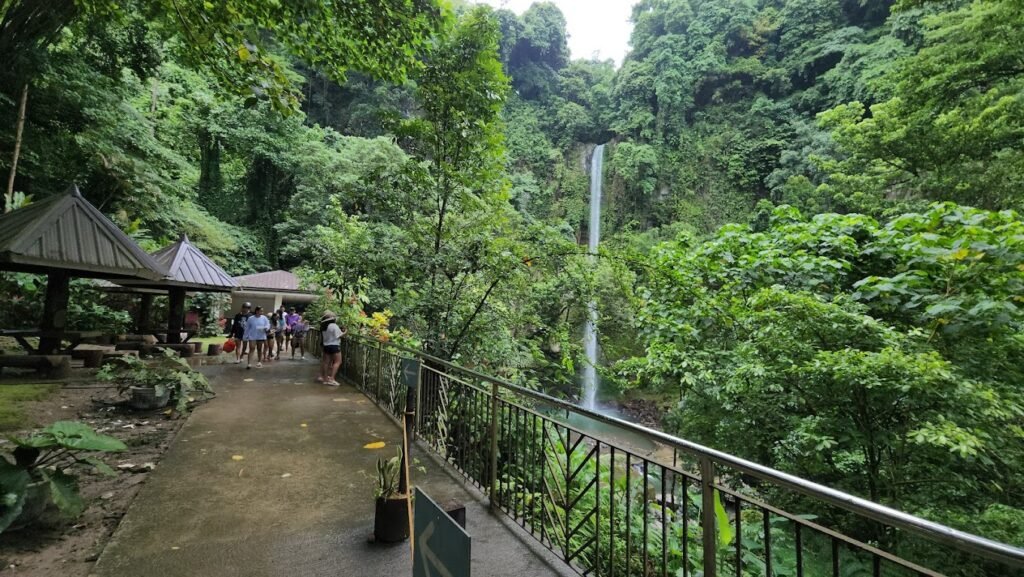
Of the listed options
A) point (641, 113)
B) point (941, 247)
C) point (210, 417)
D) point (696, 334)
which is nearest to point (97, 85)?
point (210, 417)

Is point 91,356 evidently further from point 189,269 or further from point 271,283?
point 271,283

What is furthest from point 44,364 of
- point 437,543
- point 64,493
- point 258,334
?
point 437,543

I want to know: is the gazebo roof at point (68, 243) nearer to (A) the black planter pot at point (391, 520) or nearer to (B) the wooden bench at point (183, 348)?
(B) the wooden bench at point (183, 348)

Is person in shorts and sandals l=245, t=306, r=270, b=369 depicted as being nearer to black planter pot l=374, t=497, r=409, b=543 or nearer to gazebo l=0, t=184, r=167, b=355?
gazebo l=0, t=184, r=167, b=355

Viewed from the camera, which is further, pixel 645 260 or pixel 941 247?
pixel 645 260

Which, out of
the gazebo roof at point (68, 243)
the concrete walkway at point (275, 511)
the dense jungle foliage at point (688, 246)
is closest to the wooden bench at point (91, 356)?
the gazebo roof at point (68, 243)

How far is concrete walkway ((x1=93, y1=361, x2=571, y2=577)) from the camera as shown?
103 inches

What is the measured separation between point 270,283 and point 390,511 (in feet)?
63.2

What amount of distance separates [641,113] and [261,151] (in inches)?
1003

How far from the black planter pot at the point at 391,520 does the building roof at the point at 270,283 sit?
57.5 feet

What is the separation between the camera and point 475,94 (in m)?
5.92

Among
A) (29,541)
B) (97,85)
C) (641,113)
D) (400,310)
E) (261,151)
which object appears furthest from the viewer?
A: (641,113)

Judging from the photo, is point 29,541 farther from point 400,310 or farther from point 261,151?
point 261,151

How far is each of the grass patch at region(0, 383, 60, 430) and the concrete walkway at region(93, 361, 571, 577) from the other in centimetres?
165
